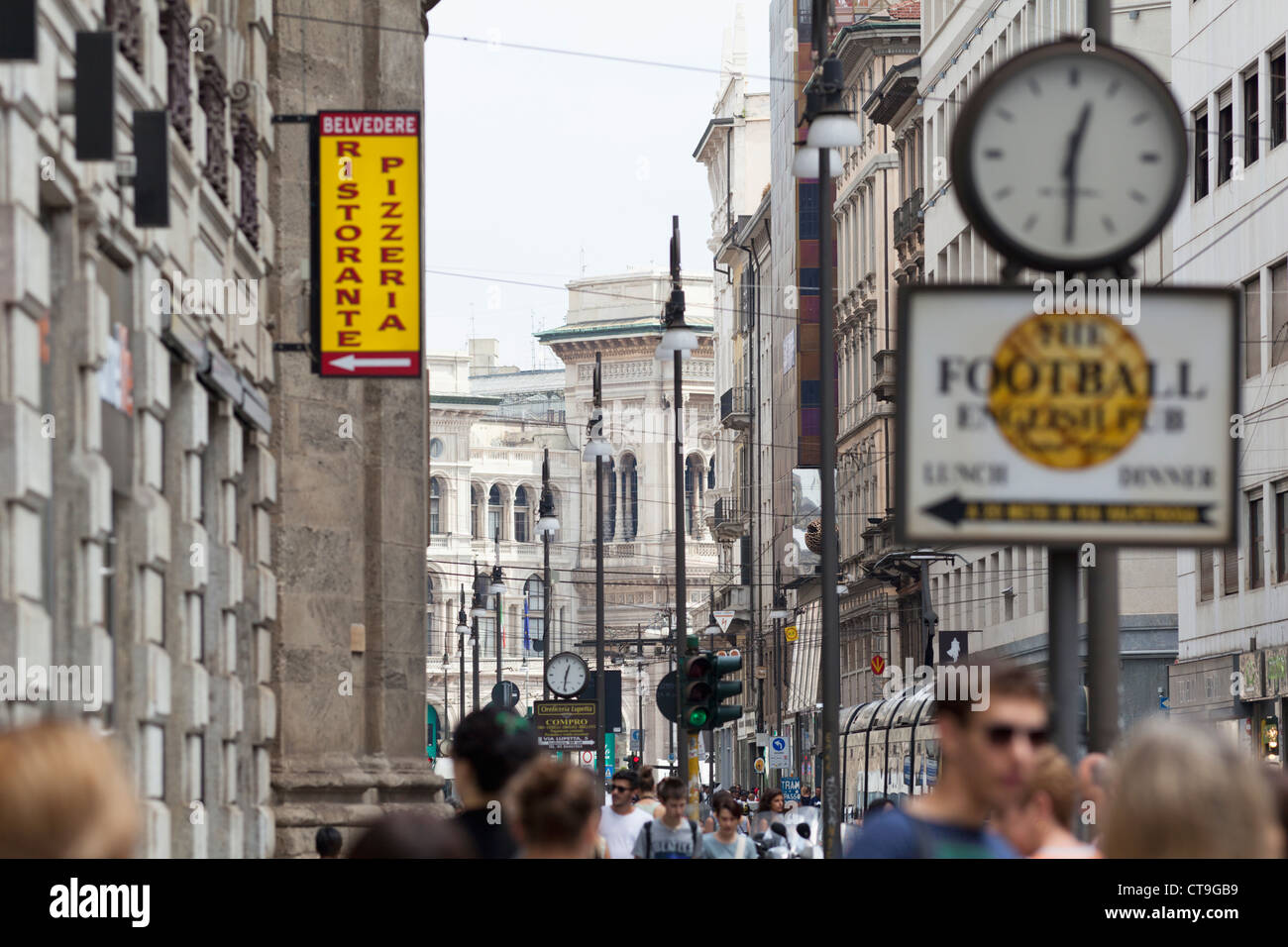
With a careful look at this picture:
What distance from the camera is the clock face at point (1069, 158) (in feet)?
23.0

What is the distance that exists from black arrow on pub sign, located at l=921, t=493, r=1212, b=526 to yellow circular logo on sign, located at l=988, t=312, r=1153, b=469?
122 mm

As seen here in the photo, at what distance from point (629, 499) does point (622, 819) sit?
465 feet

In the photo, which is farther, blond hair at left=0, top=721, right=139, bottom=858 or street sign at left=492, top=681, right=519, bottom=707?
street sign at left=492, top=681, right=519, bottom=707

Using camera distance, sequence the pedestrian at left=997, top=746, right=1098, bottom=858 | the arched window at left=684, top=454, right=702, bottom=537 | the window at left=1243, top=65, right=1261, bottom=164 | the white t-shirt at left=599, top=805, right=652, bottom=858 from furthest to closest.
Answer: the arched window at left=684, top=454, right=702, bottom=537
the window at left=1243, top=65, right=1261, bottom=164
the white t-shirt at left=599, top=805, right=652, bottom=858
the pedestrian at left=997, top=746, right=1098, bottom=858

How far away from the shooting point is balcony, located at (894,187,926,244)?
66.3 metres

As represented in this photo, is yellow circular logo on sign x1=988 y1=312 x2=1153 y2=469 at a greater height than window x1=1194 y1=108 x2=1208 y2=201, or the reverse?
window x1=1194 y1=108 x2=1208 y2=201

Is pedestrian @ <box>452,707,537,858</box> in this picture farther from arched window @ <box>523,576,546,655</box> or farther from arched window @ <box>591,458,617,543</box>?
arched window @ <box>591,458,617,543</box>

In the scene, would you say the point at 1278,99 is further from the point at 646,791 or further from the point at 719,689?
the point at 646,791

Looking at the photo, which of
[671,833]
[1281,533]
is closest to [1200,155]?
[1281,533]

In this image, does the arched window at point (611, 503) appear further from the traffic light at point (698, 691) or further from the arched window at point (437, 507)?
the traffic light at point (698, 691)

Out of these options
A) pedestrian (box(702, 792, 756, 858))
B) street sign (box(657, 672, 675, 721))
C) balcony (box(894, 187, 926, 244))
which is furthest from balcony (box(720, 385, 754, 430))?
pedestrian (box(702, 792, 756, 858))

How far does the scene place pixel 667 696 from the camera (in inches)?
1195

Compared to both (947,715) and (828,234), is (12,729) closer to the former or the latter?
(947,715)
